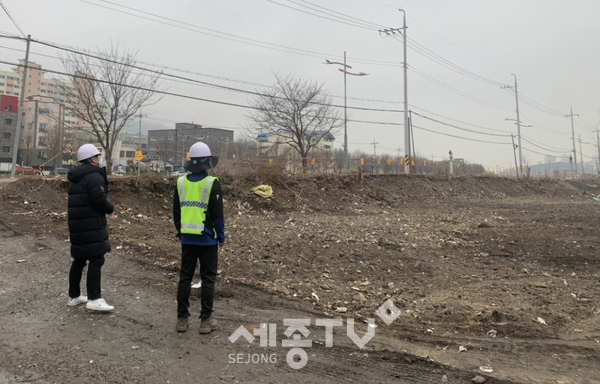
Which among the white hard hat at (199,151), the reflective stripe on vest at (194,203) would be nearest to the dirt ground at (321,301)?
the reflective stripe on vest at (194,203)

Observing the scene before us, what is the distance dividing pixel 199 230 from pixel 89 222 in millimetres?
1326

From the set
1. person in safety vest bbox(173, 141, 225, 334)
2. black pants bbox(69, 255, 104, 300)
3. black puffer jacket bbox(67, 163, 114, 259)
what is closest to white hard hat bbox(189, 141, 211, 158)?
person in safety vest bbox(173, 141, 225, 334)

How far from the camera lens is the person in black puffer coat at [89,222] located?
3.75m

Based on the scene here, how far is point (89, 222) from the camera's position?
3.77m

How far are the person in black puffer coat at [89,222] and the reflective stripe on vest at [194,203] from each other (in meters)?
0.94

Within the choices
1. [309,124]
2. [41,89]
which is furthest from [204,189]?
[41,89]

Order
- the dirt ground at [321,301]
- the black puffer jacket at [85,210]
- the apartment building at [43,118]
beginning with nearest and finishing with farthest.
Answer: the dirt ground at [321,301], the black puffer jacket at [85,210], the apartment building at [43,118]

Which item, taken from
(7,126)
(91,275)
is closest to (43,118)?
(7,126)

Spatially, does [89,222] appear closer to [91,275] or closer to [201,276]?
[91,275]

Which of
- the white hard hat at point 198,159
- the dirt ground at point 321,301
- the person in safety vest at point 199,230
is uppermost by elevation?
the white hard hat at point 198,159

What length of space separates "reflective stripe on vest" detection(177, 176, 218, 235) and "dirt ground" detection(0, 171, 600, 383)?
105 cm

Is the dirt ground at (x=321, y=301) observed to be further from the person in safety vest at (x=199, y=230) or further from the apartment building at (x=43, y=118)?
the apartment building at (x=43, y=118)

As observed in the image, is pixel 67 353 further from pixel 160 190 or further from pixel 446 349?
pixel 160 190

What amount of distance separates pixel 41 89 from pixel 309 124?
11378 cm
